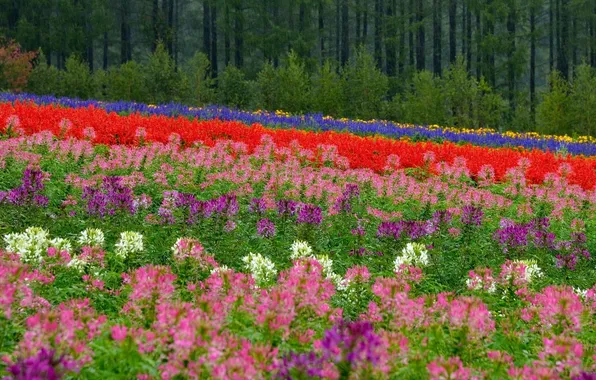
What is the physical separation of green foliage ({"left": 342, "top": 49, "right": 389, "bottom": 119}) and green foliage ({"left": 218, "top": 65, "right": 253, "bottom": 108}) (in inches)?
164

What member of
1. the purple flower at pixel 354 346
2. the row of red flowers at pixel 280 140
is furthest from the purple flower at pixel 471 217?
the purple flower at pixel 354 346

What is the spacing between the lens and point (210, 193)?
8.47 meters

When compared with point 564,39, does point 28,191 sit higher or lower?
lower

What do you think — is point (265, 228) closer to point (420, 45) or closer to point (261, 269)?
point (261, 269)

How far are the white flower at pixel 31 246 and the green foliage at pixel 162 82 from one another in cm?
2238

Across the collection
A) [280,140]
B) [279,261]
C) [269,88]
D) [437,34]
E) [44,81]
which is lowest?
[279,261]

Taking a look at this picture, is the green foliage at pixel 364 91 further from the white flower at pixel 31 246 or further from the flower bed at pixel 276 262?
the white flower at pixel 31 246

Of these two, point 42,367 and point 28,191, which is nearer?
point 42,367

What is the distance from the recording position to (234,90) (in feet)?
91.9

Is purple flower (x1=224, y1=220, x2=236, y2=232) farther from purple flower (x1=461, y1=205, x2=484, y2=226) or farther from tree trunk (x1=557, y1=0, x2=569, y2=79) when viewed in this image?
tree trunk (x1=557, y1=0, x2=569, y2=79)

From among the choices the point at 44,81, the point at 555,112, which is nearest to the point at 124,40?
the point at 44,81

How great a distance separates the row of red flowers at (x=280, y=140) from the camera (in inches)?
464

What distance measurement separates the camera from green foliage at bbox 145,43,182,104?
26328 mm

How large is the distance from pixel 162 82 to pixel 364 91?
319 inches
